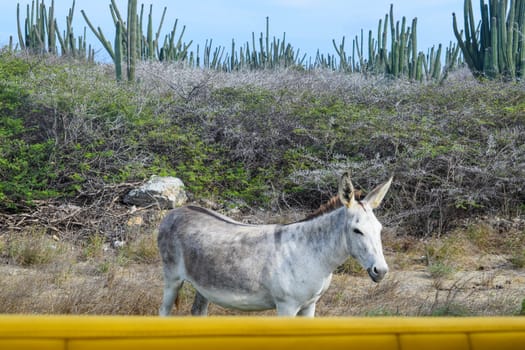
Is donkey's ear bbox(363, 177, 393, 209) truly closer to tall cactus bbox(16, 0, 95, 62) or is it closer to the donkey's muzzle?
the donkey's muzzle

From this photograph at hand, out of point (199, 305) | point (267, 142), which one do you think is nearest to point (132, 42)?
point (267, 142)

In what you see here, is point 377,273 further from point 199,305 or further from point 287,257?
point 199,305

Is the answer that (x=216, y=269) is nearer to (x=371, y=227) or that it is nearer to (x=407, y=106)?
(x=371, y=227)

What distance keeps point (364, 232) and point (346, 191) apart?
36 centimetres

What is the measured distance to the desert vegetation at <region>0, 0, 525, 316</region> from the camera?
32.4ft

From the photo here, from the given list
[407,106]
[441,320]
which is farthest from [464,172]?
[441,320]

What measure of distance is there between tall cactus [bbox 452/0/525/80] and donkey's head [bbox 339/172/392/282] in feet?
45.7

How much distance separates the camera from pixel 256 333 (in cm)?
172

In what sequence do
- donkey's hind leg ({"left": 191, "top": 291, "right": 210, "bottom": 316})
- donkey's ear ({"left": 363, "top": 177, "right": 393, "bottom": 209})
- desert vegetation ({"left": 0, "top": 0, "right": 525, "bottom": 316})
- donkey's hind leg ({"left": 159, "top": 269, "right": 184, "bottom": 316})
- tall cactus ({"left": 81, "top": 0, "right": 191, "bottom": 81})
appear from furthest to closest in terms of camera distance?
tall cactus ({"left": 81, "top": 0, "right": 191, "bottom": 81}) → desert vegetation ({"left": 0, "top": 0, "right": 525, "bottom": 316}) → donkey's hind leg ({"left": 191, "top": 291, "right": 210, "bottom": 316}) → donkey's hind leg ({"left": 159, "top": 269, "right": 184, "bottom": 316}) → donkey's ear ({"left": 363, "top": 177, "right": 393, "bottom": 209})

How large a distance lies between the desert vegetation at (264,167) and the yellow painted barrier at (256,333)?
6.22 metres

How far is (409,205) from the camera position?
1246 cm

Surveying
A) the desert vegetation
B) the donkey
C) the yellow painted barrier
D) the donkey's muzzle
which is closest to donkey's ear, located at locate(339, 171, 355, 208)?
the donkey

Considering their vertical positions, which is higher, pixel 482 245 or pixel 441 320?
pixel 441 320

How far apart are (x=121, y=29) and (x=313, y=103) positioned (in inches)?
275
